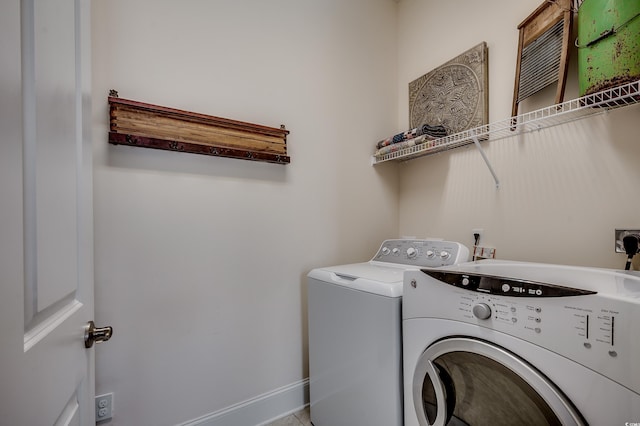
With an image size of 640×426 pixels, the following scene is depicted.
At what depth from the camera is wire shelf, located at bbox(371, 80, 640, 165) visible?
1.08 metres

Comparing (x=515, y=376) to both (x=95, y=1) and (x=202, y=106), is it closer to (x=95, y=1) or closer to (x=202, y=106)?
(x=202, y=106)

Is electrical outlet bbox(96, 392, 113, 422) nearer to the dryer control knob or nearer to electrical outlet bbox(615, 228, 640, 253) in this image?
the dryer control knob

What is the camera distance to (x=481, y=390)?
87 cm

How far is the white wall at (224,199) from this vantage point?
4.24ft

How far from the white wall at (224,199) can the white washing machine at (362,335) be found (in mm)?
295

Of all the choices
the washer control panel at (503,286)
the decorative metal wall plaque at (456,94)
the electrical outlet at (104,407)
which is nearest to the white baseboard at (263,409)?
the electrical outlet at (104,407)

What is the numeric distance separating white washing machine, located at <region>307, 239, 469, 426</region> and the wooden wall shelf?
765 mm

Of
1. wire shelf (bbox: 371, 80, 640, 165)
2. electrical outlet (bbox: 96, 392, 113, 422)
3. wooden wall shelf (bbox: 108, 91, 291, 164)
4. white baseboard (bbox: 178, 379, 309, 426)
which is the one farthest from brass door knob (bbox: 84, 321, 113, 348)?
wire shelf (bbox: 371, 80, 640, 165)

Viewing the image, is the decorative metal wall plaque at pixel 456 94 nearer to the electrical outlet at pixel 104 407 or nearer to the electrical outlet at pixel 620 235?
the electrical outlet at pixel 620 235

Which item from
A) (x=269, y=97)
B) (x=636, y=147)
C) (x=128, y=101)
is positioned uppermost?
(x=269, y=97)

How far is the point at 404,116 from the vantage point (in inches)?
88.0

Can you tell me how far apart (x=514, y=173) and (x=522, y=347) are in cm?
108

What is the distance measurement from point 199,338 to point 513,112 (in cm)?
197

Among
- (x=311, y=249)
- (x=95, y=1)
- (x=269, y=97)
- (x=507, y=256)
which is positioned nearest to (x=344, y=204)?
(x=311, y=249)
